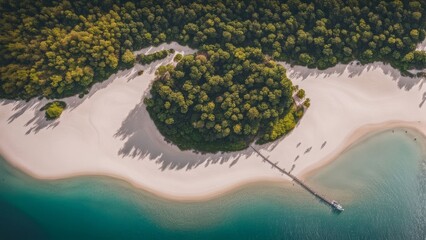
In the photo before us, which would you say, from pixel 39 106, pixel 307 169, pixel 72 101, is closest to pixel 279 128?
pixel 307 169

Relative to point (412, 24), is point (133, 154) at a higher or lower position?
lower

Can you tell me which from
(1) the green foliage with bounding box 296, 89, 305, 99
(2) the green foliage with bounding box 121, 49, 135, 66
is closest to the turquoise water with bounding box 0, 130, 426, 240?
(1) the green foliage with bounding box 296, 89, 305, 99

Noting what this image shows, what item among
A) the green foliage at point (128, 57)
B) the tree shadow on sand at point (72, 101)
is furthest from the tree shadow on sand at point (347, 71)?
the green foliage at point (128, 57)

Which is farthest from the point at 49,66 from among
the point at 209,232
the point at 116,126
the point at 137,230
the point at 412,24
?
the point at 412,24

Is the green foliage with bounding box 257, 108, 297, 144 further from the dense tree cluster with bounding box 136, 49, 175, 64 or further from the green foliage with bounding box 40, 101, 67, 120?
the green foliage with bounding box 40, 101, 67, 120

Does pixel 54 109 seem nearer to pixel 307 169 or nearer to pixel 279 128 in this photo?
pixel 279 128

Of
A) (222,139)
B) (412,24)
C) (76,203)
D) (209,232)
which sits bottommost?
(76,203)

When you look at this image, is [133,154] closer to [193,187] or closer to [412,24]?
[193,187]

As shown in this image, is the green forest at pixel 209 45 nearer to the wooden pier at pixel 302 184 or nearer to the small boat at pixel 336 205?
the wooden pier at pixel 302 184
